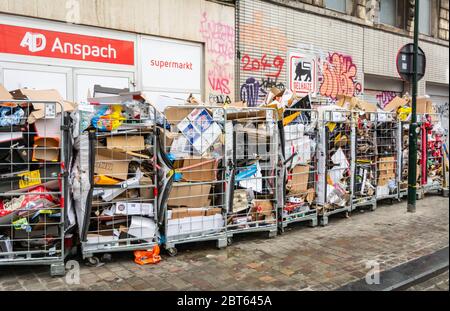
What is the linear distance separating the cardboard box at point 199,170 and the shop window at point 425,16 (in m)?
12.2

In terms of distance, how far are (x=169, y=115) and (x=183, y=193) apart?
104 cm

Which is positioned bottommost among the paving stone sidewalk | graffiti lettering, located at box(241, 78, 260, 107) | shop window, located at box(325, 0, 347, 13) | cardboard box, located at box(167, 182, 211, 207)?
the paving stone sidewalk

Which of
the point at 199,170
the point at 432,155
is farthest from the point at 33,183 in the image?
the point at 432,155

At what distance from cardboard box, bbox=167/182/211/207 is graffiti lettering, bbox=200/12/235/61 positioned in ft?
13.6

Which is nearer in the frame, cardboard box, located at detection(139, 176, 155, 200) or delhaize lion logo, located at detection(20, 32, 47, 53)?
cardboard box, located at detection(139, 176, 155, 200)

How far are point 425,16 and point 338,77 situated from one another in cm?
580

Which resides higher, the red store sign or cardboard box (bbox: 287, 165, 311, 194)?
the red store sign

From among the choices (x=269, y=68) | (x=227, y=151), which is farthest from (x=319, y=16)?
(x=227, y=151)

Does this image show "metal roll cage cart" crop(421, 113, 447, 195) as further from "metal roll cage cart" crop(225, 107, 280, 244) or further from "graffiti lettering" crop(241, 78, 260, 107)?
"metal roll cage cart" crop(225, 107, 280, 244)

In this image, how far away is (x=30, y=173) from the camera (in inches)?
179

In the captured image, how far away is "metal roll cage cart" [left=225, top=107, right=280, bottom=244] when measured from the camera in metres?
5.70

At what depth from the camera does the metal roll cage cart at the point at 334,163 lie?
679cm

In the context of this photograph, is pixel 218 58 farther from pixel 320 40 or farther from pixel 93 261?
pixel 93 261

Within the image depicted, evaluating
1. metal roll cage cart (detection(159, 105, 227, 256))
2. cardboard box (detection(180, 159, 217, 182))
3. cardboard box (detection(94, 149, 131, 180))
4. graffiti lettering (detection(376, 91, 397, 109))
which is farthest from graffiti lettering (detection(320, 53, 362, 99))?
cardboard box (detection(94, 149, 131, 180))
